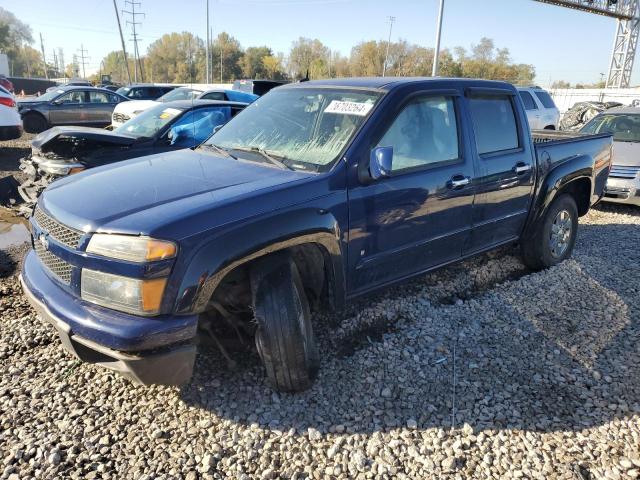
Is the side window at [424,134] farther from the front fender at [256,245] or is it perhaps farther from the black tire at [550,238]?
the black tire at [550,238]

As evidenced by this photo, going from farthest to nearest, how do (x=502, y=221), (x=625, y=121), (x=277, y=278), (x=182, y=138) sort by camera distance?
(x=625, y=121), (x=182, y=138), (x=502, y=221), (x=277, y=278)

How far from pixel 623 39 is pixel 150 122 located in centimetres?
4670

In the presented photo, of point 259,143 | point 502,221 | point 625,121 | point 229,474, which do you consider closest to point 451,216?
point 502,221

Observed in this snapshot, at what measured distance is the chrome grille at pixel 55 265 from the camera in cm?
249

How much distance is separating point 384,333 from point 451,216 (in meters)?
1.00

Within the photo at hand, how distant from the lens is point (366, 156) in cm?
298

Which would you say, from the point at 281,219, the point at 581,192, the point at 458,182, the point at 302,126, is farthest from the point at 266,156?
the point at 581,192

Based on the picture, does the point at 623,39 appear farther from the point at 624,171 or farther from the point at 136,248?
the point at 136,248

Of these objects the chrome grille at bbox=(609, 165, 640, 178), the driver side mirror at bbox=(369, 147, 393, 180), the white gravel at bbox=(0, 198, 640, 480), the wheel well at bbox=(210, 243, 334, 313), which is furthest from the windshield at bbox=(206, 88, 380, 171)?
the chrome grille at bbox=(609, 165, 640, 178)

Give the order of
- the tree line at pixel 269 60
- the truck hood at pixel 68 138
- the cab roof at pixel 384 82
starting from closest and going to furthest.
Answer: the cab roof at pixel 384 82
the truck hood at pixel 68 138
the tree line at pixel 269 60

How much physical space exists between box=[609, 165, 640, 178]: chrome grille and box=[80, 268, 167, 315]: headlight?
7.56 meters

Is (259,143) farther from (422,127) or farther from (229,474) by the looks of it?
(229,474)

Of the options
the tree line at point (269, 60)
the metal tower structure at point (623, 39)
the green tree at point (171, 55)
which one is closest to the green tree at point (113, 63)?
the tree line at point (269, 60)

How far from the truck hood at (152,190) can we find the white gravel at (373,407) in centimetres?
108
